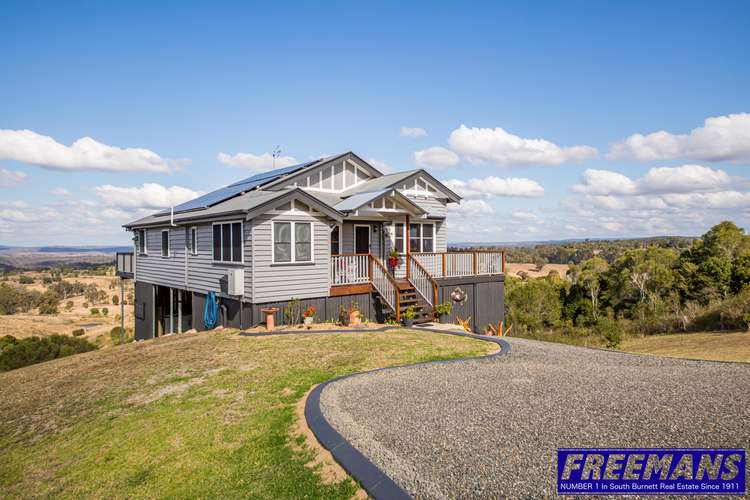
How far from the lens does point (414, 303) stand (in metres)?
16.6

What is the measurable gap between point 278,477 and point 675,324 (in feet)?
108

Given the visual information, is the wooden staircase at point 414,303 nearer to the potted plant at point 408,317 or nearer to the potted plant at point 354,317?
the potted plant at point 408,317

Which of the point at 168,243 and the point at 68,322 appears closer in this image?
the point at 168,243

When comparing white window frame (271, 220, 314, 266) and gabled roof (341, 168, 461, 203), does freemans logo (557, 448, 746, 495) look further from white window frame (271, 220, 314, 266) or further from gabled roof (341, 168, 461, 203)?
gabled roof (341, 168, 461, 203)

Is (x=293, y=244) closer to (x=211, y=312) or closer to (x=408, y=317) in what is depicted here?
(x=211, y=312)

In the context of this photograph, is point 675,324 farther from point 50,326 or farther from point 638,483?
point 50,326

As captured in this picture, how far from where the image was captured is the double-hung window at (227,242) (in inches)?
562

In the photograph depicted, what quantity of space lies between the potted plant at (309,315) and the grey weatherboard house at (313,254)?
1.44ft

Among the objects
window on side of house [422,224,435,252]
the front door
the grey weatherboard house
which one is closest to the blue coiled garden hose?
the grey weatherboard house

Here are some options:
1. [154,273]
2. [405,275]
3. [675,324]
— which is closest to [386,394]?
[405,275]

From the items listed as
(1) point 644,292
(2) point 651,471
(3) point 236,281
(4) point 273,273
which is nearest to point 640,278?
(1) point 644,292

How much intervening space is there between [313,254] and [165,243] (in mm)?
8403

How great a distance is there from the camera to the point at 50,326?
45562 millimetres

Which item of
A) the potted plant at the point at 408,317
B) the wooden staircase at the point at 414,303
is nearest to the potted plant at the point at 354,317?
the potted plant at the point at 408,317
